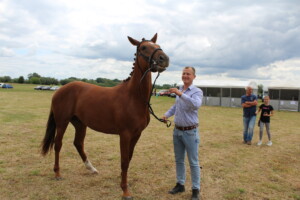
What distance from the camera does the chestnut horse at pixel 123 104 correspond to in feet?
11.4

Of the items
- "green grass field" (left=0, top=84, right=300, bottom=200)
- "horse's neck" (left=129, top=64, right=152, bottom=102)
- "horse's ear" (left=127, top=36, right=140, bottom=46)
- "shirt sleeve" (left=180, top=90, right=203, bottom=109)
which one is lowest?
"green grass field" (left=0, top=84, right=300, bottom=200)

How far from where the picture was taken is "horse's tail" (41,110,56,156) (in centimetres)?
480

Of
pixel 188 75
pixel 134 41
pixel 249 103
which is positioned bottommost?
pixel 249 103

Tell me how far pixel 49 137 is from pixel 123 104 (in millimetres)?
2158

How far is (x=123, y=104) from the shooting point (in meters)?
3.71

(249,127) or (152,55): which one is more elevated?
(152,55)

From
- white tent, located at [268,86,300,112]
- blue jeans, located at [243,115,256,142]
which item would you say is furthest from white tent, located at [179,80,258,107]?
blue jeans, located at [243,115,256,142]

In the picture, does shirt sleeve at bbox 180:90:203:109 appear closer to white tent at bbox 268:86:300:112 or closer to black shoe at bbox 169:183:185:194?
black shoe at bbox 169:183:185:194

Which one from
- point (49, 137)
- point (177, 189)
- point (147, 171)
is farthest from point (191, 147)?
point (49, 137)

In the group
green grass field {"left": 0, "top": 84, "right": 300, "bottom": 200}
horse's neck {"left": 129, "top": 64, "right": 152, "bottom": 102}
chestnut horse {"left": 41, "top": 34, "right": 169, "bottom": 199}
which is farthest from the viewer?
green grass field {"left": 0, "top": 84, "right": 300, "bottom": 200}

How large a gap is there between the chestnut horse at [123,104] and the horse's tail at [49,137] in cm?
31

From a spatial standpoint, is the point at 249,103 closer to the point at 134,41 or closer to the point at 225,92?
the point at 134,41

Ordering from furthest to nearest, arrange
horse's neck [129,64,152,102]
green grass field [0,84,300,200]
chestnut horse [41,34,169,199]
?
green grass field [0,84,300,200] → horse's neck [129,64,152,102] → chestnut horse [41,34,169,199]

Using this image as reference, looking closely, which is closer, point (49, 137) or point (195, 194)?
point (195, 194)
